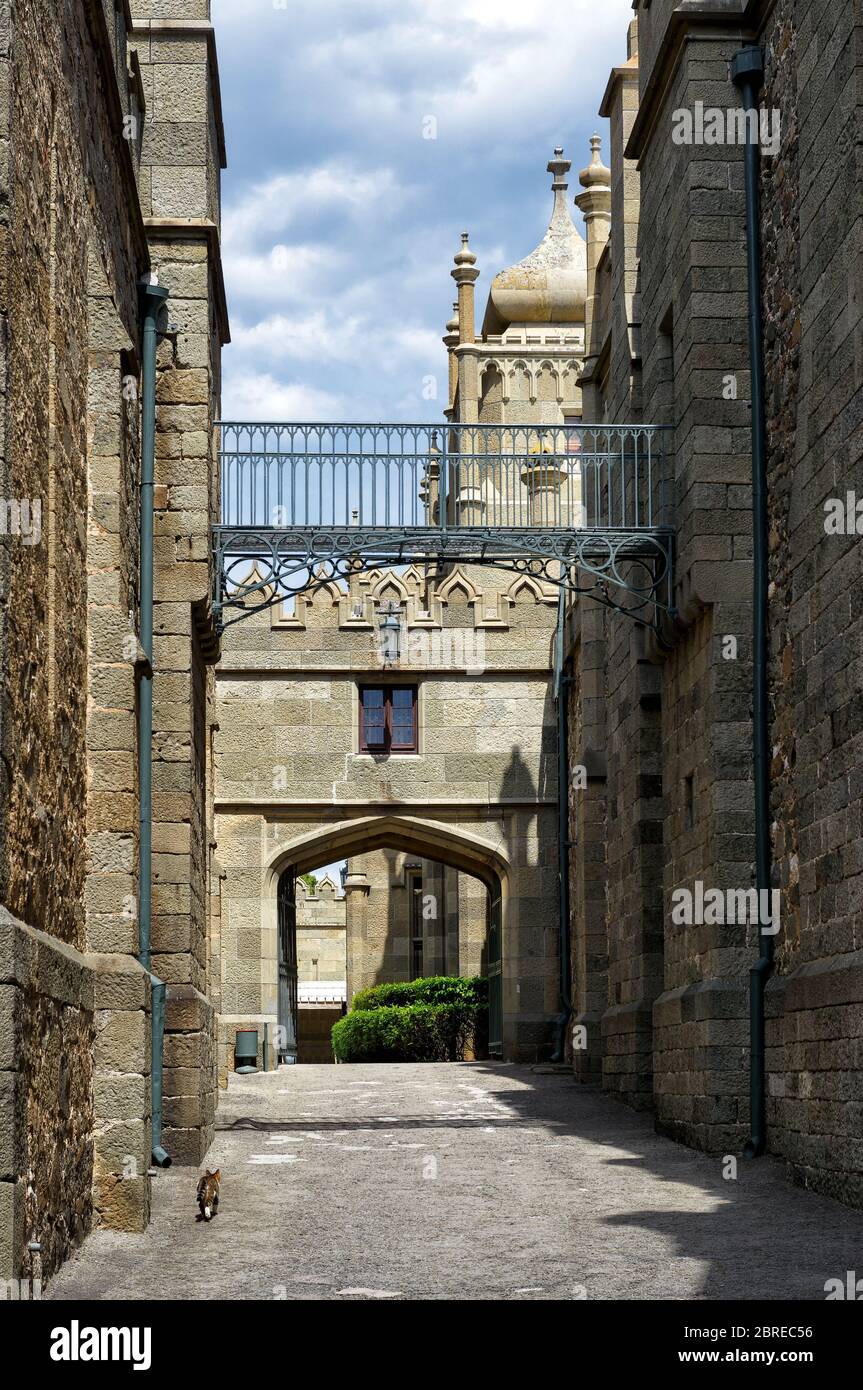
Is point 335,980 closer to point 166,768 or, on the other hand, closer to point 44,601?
point 166,768

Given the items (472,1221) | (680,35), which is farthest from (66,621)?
(680,35)

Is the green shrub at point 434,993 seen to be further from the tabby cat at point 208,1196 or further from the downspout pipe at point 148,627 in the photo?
the tabby cat at point 208,1196

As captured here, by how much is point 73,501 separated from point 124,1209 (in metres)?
3.51

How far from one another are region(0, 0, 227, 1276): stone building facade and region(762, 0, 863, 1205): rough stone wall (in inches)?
140

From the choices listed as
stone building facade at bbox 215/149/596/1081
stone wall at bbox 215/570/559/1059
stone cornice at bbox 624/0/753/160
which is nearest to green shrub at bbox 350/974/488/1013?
stone building facade at bbox 215/149/596/1081

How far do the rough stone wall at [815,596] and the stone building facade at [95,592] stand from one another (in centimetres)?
356

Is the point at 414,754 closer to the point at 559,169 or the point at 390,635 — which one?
the point at 390,635

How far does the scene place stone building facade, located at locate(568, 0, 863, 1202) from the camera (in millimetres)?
10469

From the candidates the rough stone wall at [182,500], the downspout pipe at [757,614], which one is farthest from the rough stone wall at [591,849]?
the downspout pipe at [757,614]

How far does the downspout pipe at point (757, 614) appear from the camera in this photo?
39.3 feet

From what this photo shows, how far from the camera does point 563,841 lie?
2259 cm

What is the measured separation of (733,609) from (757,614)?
0.63 meters

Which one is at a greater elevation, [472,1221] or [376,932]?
[376,932]
